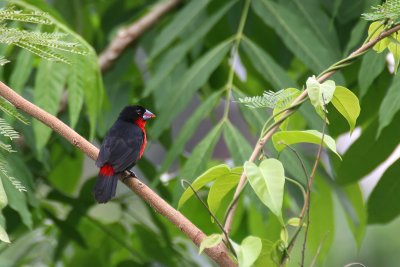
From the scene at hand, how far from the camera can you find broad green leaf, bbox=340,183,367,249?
3.81 metres

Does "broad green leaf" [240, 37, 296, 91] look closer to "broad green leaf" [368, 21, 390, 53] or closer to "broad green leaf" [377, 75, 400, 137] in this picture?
"broad green leaf" [377, 75, 400, 137]

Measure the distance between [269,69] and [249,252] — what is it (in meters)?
1.71

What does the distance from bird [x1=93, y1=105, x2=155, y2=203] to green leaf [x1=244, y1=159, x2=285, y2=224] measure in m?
1.03

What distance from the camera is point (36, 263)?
4391mm

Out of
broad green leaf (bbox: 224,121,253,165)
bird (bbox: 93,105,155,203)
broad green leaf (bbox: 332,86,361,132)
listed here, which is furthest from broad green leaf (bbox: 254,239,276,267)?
broad green leaf (bbox: 224,121,253,165)

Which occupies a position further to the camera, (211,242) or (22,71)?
(22,71)

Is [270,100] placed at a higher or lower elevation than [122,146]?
higher

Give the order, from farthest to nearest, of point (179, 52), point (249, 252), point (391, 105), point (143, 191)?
point (179, 52), point (391, 105), point (143, 191), point (249, 252)

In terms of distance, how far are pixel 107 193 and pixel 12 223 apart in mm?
1086

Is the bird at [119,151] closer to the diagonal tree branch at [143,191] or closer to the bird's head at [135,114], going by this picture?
the bird's head at [135,114]

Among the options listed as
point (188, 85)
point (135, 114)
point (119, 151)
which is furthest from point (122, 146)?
point (188, 85)

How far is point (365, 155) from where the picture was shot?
3.40 meters

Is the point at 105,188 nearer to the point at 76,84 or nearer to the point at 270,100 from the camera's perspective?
the point at 76,84

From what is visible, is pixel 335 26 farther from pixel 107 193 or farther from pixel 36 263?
pixel 36 263
